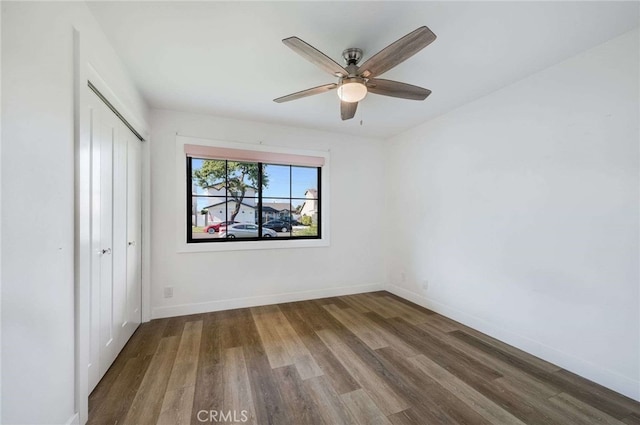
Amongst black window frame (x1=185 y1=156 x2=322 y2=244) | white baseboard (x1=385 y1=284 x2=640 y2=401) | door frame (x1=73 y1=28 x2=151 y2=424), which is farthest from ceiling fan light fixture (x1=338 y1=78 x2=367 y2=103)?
white baseboard (x1=385 y1=284 x2=640 y2=401)

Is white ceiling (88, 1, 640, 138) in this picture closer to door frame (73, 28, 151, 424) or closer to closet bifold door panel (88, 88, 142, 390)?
door frame (73, 28, 151, 424)

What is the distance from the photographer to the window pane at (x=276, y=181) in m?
3.30

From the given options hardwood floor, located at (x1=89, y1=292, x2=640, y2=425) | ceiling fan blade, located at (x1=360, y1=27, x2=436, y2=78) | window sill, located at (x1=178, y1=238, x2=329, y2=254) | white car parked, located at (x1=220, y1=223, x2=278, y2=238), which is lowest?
hardwood floor, located at (x1=89, y1=292, x2=640, y2=425)

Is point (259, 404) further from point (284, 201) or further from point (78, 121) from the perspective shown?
point (284, 201)

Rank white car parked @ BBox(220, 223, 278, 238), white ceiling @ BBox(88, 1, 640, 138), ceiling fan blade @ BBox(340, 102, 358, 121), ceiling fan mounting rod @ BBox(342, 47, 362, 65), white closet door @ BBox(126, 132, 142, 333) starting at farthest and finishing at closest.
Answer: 1. white car parked @ BBox(220, 223, 278, 238)
2. white closet door @ BBox(126, 132, 142, 333)
3. ceiling fan blade @ BBox(340, 102, 358, 121)
4. ceiling fan mounting rod @ BBox(342, 47, 362, 65)
5. white ceiling @ BBox(88, 1, 640, 138)

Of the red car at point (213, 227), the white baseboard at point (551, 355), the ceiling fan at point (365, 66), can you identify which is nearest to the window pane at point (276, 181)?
the red car at point (213, 227)

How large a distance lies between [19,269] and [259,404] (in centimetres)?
140

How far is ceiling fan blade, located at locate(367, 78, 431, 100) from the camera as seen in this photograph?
5.76 ft

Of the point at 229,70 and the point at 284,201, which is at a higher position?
the point at 229,70

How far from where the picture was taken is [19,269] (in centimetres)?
96

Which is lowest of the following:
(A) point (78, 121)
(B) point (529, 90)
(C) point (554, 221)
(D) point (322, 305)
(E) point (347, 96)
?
(D) point (322, 305)

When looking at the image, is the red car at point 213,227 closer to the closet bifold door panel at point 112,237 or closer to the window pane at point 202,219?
the window pane at point 202,219

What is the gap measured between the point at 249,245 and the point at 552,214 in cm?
305

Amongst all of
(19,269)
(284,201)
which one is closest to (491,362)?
(284,201)
